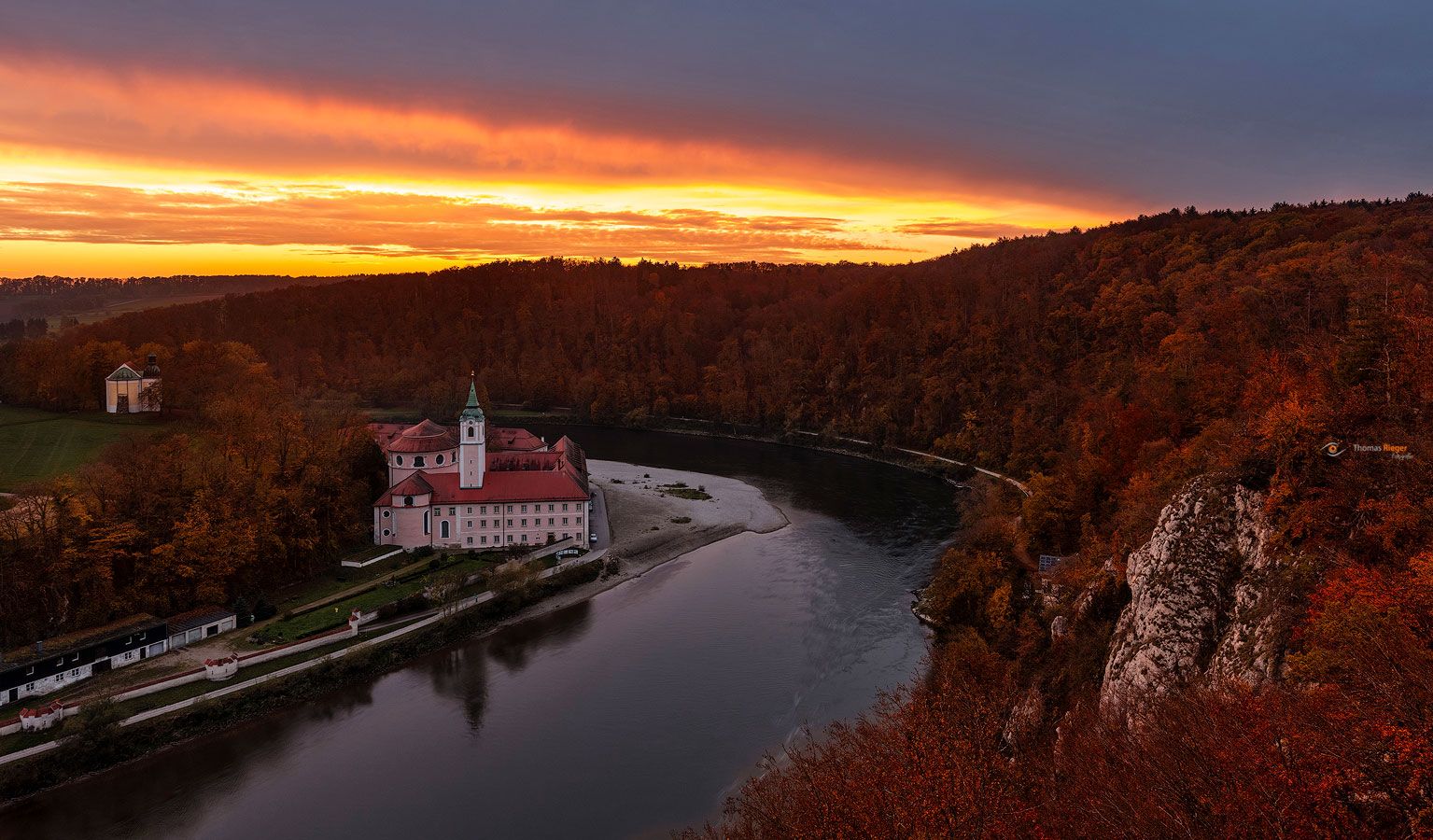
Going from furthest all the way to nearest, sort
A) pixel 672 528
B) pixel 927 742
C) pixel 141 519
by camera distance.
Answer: pixel 672 528 < pixel 141 519 < pixel 927 742

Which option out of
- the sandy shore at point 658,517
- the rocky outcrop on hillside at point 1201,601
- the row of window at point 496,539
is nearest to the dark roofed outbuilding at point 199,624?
the sandy shore at point 658,517

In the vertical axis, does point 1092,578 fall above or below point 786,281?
below

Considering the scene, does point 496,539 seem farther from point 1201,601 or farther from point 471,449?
point 1201,601

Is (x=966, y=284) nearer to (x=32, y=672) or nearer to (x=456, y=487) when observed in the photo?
(x=456, y=487)

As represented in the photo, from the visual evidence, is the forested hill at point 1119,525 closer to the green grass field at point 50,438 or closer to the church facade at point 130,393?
the church facade at point 130,393

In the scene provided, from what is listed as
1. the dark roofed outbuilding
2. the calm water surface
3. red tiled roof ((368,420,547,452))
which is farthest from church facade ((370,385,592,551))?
the dark roofed outbuilding

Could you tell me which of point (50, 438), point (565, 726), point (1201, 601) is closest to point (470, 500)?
point (565, 726)

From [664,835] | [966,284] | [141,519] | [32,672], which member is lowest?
[664,835]

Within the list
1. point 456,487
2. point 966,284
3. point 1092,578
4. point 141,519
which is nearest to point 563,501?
point 456,487
